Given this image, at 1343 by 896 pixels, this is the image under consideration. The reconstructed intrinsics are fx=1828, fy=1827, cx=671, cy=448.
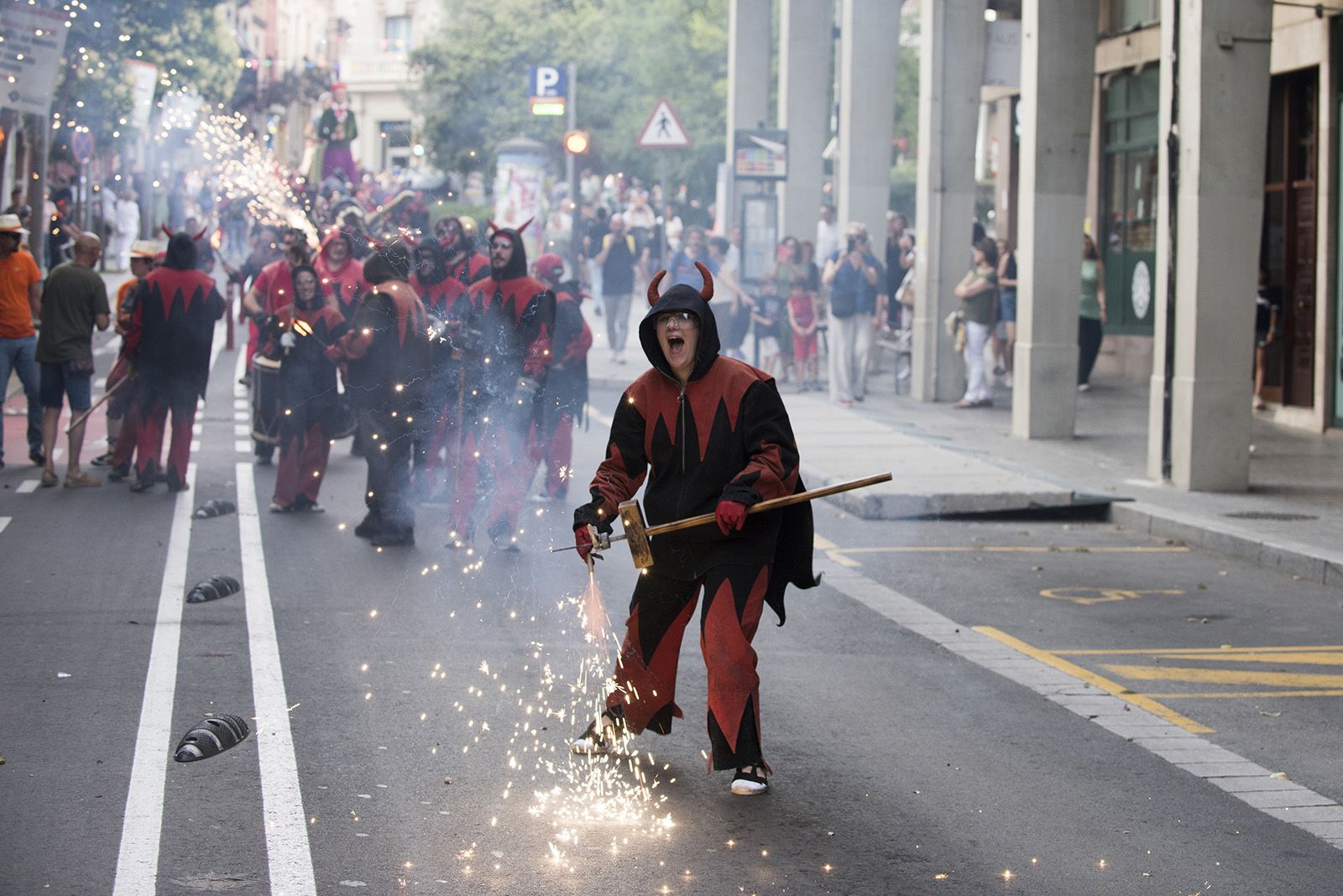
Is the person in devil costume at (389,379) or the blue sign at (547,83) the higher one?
the blue sign at (547,83)

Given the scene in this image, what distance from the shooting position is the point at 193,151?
44000mm

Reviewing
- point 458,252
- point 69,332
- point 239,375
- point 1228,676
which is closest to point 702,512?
point 1228,676

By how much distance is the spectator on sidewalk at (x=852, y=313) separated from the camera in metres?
19.5

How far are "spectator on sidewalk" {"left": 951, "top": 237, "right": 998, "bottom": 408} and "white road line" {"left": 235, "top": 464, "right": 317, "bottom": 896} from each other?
1097cm

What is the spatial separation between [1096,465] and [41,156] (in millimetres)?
13098

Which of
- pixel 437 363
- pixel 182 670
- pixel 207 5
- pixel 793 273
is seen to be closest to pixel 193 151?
pixel 207 5

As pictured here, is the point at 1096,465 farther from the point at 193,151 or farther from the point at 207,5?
the point at 193,151

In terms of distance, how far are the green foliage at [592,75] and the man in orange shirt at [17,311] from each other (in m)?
31.3

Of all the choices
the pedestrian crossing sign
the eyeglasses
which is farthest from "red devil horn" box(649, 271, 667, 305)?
the pedestrian crossing sign

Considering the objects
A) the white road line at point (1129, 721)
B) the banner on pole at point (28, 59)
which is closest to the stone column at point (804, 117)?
the banner on pole at point (28, 59)

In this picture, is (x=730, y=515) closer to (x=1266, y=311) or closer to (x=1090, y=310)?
(x=1266, y=311)

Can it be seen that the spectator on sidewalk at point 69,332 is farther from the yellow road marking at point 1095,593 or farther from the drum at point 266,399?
the yellow road marking at point 1095,593

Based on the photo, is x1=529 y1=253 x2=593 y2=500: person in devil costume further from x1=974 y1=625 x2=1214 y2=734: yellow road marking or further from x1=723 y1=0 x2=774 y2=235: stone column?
x1=723 y1=0 x2=774 y2=235: stone column

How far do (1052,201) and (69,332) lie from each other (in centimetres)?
879
